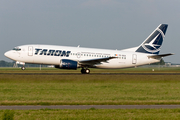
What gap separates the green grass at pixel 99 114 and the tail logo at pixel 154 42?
117ft

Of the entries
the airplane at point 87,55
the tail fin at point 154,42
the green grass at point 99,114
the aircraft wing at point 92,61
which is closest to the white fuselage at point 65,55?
the airplane at point 87,55

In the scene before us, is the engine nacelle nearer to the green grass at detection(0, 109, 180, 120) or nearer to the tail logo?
the tail logo

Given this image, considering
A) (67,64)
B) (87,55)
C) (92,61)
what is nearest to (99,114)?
(67,64)

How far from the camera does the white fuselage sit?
40.0m

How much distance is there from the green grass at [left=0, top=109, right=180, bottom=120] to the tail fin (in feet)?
117

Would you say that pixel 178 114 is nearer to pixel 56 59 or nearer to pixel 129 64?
pixel 56 59

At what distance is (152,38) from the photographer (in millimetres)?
48656

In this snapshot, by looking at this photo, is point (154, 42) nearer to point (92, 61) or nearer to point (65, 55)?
point (92, 61)

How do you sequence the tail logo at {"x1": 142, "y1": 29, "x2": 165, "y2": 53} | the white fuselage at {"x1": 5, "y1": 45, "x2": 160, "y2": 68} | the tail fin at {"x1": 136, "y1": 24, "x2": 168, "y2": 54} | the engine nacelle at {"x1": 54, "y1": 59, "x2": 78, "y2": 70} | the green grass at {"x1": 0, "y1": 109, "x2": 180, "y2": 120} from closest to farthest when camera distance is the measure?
the green grass at {"x1": 0, "y1": 109, "x2": 180, "y2": 120}, the engine nacelle at {"x1": 54, "y1": 59, "x2": 78, "y2": 70}, the white fuselage at {"x1": 5, "y1": 45, "x2": 160, "y2": 68}, the tail fin at {"x1": 136, "y1": 24, "x2": 168, "y2": 54}, the tail logo at {"x1": 142, "y1": 29, "x2": 165, "y2": 53}

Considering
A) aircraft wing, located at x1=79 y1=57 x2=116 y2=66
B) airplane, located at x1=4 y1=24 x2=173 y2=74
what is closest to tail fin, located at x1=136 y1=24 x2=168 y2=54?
airplane, located at x1=4 y1=24 x2=173 y2=74

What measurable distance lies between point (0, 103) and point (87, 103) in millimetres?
4907

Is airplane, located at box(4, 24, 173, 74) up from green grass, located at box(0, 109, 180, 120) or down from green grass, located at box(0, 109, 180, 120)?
up

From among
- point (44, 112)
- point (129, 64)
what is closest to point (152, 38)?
point (129, 64)

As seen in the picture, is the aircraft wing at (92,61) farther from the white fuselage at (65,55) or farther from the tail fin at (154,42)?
the tail fin at (154,42)
